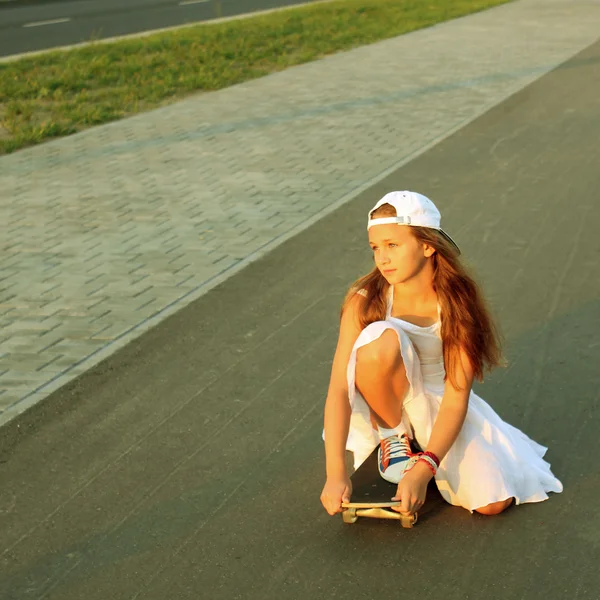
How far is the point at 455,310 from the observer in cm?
416

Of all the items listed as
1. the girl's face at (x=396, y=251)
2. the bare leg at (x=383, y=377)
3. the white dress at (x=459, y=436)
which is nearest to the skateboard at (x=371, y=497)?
the white dress at (x=459, y=436)

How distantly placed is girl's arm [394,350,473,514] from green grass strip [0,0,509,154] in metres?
8.53

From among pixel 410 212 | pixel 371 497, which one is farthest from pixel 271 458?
pixel 410 212

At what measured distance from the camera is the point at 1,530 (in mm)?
4238

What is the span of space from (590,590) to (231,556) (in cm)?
119

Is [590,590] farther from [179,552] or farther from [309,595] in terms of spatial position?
[179,552]

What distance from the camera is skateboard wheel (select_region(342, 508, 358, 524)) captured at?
13.4ft

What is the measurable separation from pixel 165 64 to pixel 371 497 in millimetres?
14204

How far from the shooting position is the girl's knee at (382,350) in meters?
4.08

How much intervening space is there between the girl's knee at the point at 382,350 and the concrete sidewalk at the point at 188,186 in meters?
1.93

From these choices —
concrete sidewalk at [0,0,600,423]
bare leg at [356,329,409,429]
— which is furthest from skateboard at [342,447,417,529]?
concrete sidewalk at [0,0,600,423]

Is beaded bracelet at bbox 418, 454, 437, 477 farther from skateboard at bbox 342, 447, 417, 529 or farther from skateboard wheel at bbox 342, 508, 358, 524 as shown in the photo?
skateboard wheel at bbox 342, 508, 358, 524

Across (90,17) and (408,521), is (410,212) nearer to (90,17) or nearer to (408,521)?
(408,521)

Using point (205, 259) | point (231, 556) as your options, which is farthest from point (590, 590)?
point (205, 259)
